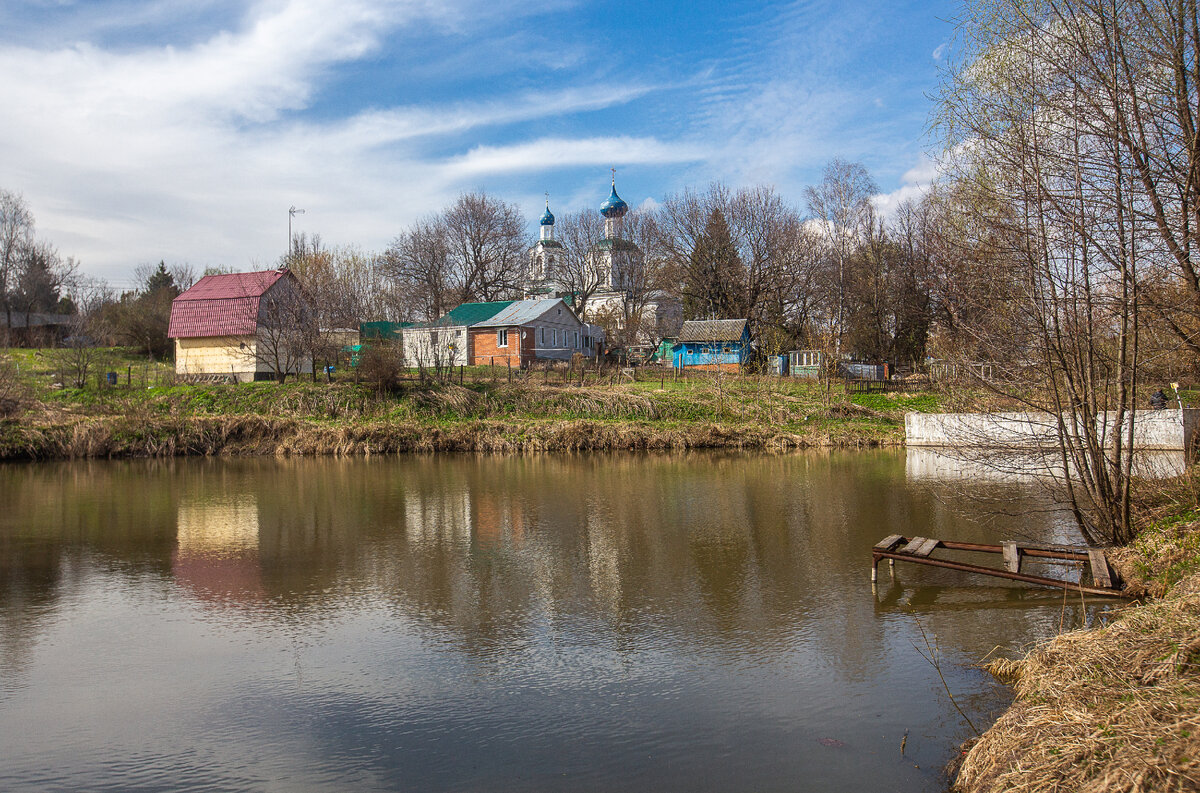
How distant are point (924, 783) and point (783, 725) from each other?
114cm

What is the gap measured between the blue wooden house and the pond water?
31.1 m

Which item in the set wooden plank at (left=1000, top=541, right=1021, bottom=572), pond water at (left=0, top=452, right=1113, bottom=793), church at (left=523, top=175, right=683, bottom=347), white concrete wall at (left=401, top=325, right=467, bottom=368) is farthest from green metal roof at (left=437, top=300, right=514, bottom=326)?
wooden plank at (left=1000, top=541, right=1021, bottom=572)

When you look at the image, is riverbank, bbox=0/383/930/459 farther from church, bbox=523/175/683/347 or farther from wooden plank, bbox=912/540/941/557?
church, bbox=523/175/683/347

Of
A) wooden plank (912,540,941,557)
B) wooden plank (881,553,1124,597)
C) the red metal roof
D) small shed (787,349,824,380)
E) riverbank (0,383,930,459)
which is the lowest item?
wooden plank (881,553,1124,597)

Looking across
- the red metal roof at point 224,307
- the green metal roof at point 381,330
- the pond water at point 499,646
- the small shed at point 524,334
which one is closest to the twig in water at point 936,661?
the pond water at point 499,646

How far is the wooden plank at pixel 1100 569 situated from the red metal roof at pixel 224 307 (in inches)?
1309

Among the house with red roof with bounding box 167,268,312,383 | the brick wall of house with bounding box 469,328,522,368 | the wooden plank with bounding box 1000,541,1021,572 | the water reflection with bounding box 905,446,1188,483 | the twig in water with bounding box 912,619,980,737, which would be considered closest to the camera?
the twig in water with bounding box 912,619,980,737

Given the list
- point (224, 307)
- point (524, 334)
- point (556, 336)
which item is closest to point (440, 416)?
point (224, 307)

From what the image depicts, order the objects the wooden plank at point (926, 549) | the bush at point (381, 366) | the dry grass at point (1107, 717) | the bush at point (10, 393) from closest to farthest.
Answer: the dry grass at point (1107, 717)
the wooden plank at point (926, 549)
the bush at point (10, 393)
the bush at point (381, 366)

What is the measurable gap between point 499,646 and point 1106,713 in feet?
16.7

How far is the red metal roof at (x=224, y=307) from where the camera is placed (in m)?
35.8

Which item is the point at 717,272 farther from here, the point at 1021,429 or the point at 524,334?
the point at 1021,429

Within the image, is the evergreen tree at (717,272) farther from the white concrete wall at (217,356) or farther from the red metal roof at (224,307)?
the white concrete wall at (217,356)

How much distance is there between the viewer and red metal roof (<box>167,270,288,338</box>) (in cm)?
3578
